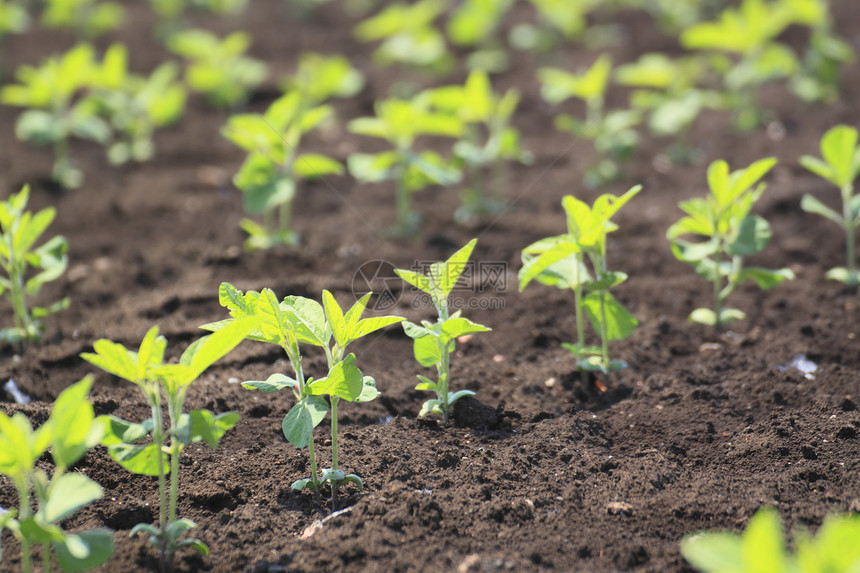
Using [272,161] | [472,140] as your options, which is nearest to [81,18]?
[272,161]

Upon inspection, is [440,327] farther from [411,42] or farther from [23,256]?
[411,42]

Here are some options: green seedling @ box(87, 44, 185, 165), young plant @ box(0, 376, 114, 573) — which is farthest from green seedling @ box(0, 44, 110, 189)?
young plant @ box(0, 376, 114, 573)

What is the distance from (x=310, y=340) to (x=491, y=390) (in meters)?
0.86

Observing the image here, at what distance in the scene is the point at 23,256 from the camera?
264 cm

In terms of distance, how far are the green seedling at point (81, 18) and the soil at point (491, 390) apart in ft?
7.84

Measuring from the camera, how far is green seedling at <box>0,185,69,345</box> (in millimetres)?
2535

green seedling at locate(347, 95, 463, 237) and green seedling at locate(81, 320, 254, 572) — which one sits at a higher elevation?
green seedling at locate(347, 95, 463, 237)

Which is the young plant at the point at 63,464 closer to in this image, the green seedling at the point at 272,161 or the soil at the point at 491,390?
the soil at the point at 491,390

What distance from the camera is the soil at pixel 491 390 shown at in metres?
1.96

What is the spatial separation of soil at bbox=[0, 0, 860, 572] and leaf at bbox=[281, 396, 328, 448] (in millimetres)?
261

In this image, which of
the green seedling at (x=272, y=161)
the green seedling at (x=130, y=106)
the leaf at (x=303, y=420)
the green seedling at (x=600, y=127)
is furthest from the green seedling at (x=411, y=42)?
the leaf at (x=303, y=420)

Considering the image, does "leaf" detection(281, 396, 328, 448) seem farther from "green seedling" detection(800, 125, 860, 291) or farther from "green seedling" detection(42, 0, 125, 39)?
"green seedling" detection(42, 0, 125, 39)

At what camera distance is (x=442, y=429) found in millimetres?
2436

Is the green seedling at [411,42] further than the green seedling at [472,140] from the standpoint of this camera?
Yes
